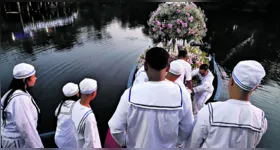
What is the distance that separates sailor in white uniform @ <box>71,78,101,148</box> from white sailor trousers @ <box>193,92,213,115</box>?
3.42 meters

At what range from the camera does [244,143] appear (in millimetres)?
1967

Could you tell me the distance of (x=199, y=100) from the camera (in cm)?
537

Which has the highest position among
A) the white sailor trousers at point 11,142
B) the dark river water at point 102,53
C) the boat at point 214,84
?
the white sailor trousers at point 11,142

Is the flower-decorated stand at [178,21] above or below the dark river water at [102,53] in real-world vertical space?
above

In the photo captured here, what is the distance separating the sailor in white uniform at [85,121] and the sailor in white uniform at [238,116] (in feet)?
4.72

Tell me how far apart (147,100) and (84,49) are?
15.4m

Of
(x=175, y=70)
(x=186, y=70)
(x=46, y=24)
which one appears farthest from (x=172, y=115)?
(x=46, y=24)

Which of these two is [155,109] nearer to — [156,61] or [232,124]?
[156,61]

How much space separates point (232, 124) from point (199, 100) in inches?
Answer: 139

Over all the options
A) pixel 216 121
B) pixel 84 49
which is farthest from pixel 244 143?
pixel 84 49

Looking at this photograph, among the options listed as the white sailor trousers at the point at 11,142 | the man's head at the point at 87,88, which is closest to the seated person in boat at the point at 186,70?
the man's head at the point at 87,88

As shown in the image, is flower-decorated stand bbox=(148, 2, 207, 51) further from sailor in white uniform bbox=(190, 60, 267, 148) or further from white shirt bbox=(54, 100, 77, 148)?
sailor in white uniform bbox=(190, 60, 267, 148)

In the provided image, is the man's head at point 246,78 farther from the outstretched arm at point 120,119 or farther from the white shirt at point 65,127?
the white shirt at point 65,127

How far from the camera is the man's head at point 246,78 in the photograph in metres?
1.89
